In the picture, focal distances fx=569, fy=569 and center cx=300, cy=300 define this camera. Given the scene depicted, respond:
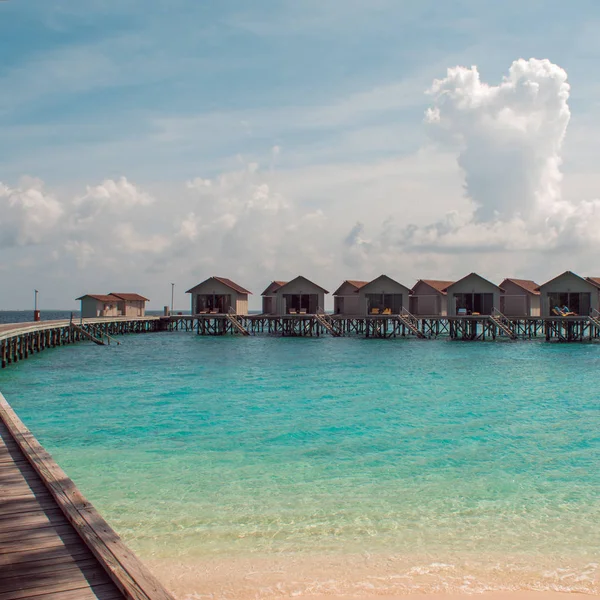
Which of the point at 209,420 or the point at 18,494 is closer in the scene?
the point at 18,494

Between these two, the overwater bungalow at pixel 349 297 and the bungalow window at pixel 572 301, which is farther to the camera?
the overwater bungalow at pixel 349 297

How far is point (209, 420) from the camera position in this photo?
1714 cm

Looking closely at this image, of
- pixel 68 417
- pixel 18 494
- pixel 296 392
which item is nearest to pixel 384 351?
pixel 296 392

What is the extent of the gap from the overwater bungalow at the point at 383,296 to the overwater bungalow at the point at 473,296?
424 centimetres

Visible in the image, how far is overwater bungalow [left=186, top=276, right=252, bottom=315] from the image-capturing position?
189 feet

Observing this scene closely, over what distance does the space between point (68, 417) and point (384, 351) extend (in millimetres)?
27221

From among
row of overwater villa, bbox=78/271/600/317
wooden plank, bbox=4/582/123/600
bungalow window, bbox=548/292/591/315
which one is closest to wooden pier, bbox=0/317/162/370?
row of overwater villa, bbox=78/271/600/317

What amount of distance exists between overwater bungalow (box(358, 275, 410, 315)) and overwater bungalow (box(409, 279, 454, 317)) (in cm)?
169

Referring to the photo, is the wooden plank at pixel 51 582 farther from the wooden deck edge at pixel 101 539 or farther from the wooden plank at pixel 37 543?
the wooden plank at pixel 37 543

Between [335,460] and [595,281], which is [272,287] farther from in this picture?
[335,460]

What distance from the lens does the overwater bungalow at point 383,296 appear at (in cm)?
5244

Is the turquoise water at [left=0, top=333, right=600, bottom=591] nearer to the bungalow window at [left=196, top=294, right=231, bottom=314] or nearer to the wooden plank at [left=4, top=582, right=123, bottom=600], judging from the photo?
the wooden plank at [left=4, top=582, right=123, bottom=600]

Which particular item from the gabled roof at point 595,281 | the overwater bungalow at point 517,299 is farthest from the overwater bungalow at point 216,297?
the gabled roof at point 595,281

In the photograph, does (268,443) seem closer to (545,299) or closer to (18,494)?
(18,494)
